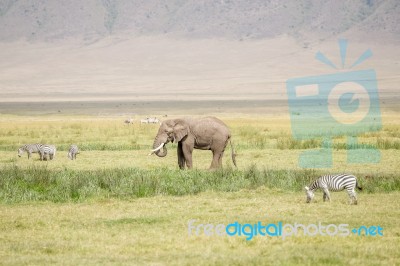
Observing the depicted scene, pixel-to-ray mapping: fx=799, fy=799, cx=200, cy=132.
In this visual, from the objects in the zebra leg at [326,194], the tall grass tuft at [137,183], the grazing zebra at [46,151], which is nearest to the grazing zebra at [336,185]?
the zebra leg at [326,194]

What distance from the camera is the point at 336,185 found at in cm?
1761

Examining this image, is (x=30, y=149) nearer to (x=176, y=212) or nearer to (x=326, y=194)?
(x=176, y=212)

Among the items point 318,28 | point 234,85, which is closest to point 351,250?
point 234,85

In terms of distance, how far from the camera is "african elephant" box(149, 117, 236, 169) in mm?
25812

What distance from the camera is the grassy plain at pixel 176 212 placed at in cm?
A: 1272

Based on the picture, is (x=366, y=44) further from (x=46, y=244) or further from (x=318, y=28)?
(x=46, y=244)

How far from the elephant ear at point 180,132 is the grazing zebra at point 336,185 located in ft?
27.7

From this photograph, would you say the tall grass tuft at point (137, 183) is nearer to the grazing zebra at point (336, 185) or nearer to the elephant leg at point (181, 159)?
the grazing zebra at point (336, 185)

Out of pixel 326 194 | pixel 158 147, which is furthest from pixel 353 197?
pixel 158 147

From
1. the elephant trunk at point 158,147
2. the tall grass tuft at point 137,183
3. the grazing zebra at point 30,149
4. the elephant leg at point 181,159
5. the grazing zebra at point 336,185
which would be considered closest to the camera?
Result: the grazing zebra at point 336,185

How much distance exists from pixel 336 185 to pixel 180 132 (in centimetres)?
904

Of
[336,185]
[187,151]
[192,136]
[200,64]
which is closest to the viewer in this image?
[336,185]

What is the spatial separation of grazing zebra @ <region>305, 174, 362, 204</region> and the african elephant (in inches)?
318

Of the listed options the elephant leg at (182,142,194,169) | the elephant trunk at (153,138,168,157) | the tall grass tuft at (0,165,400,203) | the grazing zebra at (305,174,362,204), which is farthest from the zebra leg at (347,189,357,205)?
the elephant trunk at (153,138,168,157)
